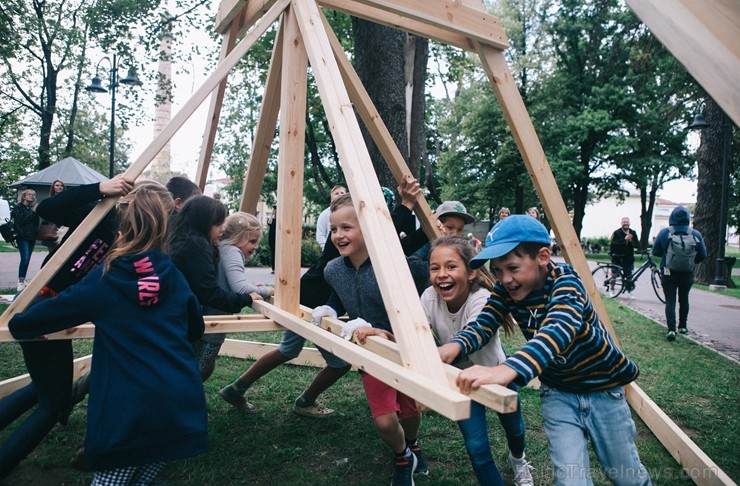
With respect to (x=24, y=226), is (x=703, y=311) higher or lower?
lower

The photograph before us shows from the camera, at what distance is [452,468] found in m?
3.24

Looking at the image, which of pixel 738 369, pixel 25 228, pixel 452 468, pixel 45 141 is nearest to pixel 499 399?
pixel 452 468

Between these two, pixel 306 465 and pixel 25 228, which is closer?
pixel 306 465

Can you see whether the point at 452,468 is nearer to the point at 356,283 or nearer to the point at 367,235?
the point at 356,283

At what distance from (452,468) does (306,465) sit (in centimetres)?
91

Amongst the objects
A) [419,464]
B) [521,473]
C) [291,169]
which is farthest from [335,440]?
[291,169]

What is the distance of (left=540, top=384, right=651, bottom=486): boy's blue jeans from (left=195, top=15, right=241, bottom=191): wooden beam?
302 centimetres

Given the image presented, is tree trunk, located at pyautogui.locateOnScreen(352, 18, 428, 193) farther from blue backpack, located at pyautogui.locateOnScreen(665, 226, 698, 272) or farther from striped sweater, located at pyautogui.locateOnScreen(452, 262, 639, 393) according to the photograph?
blue backpack, located at pyautogui.locateOnScreen(665, 226, 698, 272)

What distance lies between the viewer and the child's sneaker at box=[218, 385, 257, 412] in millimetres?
4031

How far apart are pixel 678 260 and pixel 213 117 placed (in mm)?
6961

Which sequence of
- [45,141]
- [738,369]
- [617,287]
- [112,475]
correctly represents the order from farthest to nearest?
[45,141] < [617,287] < [738,369] < [112,475]

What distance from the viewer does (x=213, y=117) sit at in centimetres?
422

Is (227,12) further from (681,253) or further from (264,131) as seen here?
(681,253)

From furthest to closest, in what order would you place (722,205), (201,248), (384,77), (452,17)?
(722,205) → (384,77) → (452,17) → (201,248)
